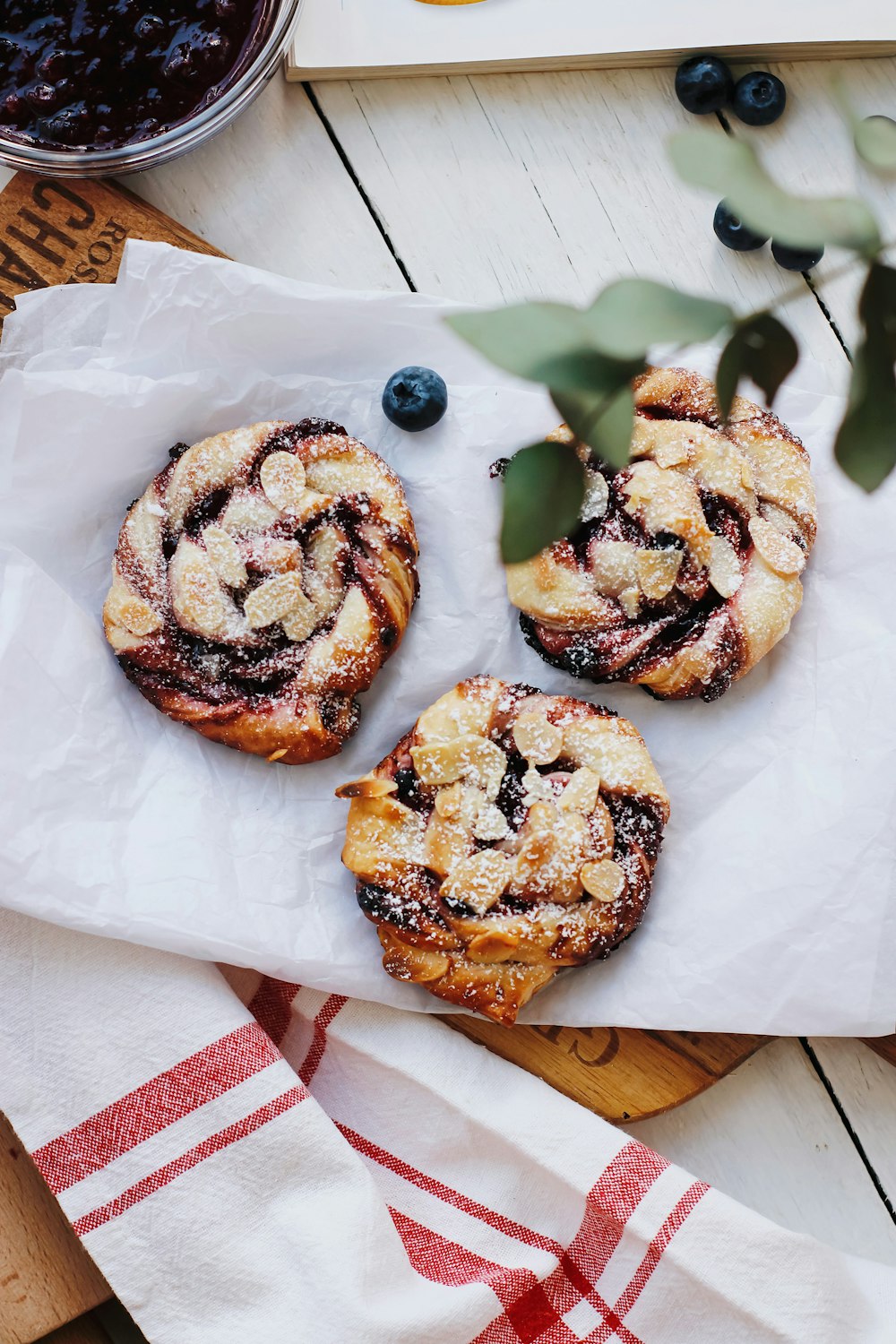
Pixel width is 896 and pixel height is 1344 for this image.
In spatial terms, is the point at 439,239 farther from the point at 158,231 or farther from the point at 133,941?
the point at 133,941

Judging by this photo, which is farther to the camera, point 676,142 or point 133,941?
point 133,941

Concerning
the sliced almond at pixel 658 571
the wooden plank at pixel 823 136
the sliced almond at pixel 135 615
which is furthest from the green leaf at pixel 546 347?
the wooden plank at pixel 823 136

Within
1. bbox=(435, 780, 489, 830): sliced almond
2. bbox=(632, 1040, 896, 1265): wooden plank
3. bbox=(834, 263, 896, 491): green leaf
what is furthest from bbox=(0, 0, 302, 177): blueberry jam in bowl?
bbox=(632, 1040, 896, 1265): wooden plank

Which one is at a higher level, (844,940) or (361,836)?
(361,836)

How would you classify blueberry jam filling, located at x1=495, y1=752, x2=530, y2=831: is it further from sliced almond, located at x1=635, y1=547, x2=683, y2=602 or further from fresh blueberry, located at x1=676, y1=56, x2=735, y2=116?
fresh blueberry, located at x1=676, y1=56, x2=735, y2=116

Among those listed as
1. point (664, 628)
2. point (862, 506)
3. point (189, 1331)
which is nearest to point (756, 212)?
point (664, 628)

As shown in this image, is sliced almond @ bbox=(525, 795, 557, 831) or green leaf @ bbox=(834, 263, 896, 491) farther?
sliced almond @ bbox=(525, 795, 557, 831)

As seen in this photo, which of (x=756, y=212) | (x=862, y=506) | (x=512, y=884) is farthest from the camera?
(x=862, y=506)
